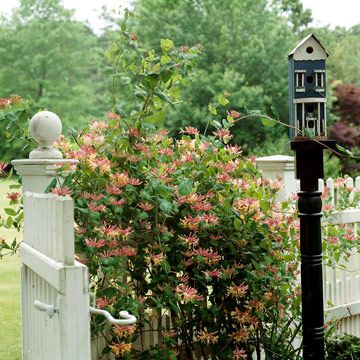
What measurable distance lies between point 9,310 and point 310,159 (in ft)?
17.7

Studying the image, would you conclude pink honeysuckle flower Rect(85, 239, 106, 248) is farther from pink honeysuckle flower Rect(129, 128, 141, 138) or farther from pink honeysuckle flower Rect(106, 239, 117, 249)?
pink honeysuckle flower Rect(129, 128, 141, 138)

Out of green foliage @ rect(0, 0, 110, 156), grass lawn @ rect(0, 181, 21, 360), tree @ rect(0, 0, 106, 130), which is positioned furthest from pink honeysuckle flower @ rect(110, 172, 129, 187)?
tree @ rect(0, 0, 106, 130)

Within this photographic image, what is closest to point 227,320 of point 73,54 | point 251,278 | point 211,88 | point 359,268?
point 251,278

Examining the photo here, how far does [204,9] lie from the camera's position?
2741cm

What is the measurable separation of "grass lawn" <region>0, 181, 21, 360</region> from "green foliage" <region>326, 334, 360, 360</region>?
8.79ft

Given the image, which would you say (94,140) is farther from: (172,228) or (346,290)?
(346,290)

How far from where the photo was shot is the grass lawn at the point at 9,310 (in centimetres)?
625

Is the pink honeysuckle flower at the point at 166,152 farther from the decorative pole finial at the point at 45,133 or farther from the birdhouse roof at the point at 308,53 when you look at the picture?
the birdhouse roof at the point at 308,53

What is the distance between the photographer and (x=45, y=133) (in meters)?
3.40

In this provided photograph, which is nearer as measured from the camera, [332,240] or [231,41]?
[332,240]

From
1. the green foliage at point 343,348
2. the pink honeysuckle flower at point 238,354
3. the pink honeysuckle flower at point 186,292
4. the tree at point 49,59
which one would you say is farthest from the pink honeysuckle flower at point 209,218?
the tree at point 49,59

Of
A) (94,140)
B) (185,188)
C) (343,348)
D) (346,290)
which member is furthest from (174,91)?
(346,290)

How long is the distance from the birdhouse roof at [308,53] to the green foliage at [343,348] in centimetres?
201

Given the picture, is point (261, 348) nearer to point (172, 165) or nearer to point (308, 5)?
point (172, 165)
